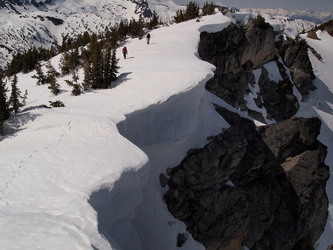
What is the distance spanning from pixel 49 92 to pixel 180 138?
44.7 feet

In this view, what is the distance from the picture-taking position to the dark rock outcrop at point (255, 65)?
37656 mm

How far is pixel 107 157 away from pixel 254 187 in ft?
52.5

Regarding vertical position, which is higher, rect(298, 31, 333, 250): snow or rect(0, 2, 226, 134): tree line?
rect(0, 2, 226, 134): tree line

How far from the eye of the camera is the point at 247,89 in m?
44.1

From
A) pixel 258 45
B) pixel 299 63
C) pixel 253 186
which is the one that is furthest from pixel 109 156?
pixel 299 63

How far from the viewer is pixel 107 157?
37.8 feet

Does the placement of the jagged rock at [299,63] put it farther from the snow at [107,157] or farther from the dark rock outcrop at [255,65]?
the snow at [107,157]

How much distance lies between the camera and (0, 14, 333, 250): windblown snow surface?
7.89 meters

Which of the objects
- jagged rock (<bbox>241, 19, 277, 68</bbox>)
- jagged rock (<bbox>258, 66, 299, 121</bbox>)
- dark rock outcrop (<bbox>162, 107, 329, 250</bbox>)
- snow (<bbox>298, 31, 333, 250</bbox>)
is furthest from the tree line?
snow (<bbox>298, 31, 333, 250</bbox>)

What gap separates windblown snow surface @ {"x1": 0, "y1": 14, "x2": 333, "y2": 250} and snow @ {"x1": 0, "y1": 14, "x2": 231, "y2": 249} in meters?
0.03

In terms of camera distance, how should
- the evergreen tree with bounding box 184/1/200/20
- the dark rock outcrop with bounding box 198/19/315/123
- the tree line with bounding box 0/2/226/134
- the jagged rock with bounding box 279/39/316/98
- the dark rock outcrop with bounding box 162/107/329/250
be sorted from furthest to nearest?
the jagged rock with bounding box 279/39/316/98, the evergreen tree with bounding box 184/1/200/20, the dark rock outcrop with bounding box 198/19/315/123, the dark rock outcrop with bounding box 162/107/329/250, the tree line with bounding box 0/2/226/134

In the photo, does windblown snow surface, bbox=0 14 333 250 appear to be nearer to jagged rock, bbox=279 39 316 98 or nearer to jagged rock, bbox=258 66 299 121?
jagged rock, bbox=258 66 299 121

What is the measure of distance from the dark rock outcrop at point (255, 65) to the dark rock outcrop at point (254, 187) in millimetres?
13400

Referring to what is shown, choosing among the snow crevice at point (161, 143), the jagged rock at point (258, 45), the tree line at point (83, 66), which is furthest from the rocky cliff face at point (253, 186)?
the jagged rock at point (258, 45)
